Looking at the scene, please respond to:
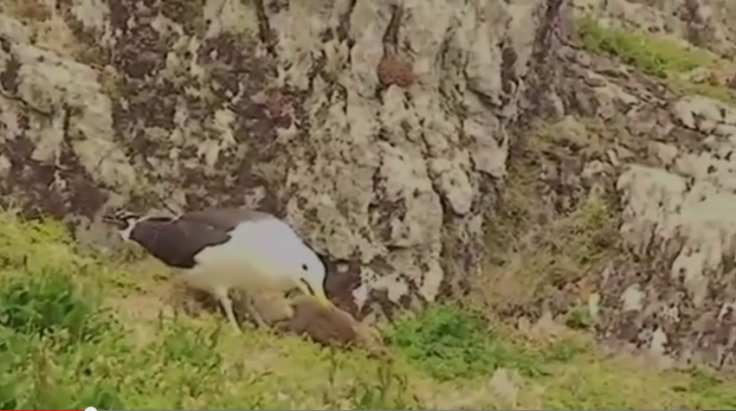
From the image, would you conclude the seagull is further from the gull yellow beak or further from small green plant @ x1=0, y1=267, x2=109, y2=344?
small green plant @ x1=0, y1=267, x2=109, y2=344

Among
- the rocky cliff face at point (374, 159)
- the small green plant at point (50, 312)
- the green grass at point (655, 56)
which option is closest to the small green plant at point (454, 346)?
the rocky cliff face at point (374, 159)

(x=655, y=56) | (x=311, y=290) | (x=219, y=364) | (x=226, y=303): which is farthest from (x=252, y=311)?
(x=655, y=56)

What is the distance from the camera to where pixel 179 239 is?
19.5 ft

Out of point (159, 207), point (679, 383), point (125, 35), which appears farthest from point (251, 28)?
point (679, 383)

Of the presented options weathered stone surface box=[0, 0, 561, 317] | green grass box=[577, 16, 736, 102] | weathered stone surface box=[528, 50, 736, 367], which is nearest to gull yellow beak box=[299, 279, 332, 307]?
weathered stone surface box=[0, 0, 561, 317]

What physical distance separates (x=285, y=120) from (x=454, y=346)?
2043 millimetres

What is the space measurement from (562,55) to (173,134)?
2.91 meters

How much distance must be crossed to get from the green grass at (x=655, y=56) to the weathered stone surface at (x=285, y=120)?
1833 millimetres

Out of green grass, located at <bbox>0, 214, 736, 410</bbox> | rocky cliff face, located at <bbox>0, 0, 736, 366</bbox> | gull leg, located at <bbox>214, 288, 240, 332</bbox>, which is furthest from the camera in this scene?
rocky cliff face, located at <bbox>0, 0, 736, 366</bbox>

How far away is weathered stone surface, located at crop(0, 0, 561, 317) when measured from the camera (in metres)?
7.46

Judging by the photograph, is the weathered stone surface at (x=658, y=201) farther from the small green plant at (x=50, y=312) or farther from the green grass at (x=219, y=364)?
the small green plant at (x=50, y=312)

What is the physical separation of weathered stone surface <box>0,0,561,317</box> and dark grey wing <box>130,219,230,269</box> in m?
1.24

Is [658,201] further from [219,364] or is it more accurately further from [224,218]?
[219,364]

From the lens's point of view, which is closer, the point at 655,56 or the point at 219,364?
the point at 219,364
